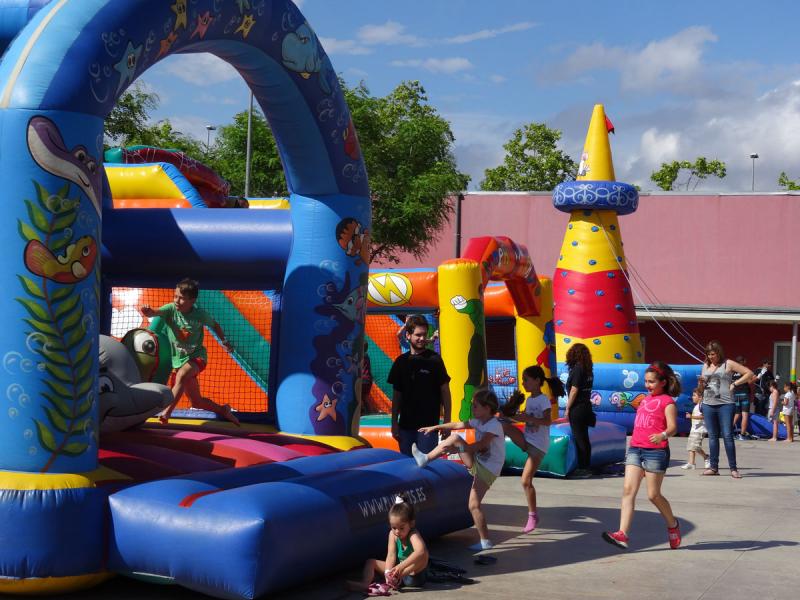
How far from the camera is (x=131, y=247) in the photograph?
7.95 metres

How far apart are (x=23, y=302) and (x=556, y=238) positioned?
988 inches

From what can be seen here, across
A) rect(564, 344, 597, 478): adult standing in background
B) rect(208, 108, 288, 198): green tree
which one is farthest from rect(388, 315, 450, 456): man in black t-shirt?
rect(208, 108, 288, 198): green tree

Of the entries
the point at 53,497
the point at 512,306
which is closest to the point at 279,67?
the point at 53,497

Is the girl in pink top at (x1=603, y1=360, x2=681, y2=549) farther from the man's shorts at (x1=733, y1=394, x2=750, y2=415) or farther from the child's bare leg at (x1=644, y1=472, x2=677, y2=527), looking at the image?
the man's shorts at (x1=733, y1=394, x2=750, y2=415)

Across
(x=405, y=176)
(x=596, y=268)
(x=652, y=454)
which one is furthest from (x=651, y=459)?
(x=405, y=176)

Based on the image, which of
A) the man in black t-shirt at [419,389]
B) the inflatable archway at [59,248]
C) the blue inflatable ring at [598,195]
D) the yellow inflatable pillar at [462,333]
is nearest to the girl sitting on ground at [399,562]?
the inflatable archway at [59,248]

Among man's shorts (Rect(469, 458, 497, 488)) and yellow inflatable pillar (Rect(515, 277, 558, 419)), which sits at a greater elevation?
yellow inflatable pillar (Rect(515, 277, 558, 419))

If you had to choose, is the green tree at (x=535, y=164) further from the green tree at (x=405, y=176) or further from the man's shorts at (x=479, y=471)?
the man's shorts at (x=479, y=471)

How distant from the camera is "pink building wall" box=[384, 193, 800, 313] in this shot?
27.6 metres

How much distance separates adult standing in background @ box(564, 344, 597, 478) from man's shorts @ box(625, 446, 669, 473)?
3.48 m

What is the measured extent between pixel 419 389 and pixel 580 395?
151 inches

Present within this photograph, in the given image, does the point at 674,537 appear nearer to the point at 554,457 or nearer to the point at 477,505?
the point at 477,505

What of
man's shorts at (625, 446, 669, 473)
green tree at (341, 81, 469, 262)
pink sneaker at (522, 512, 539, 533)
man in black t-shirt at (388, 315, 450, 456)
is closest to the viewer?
man's shorts at (625, 446, 669, 473)

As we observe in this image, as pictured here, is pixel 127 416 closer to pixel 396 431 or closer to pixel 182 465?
pixel 182 465
